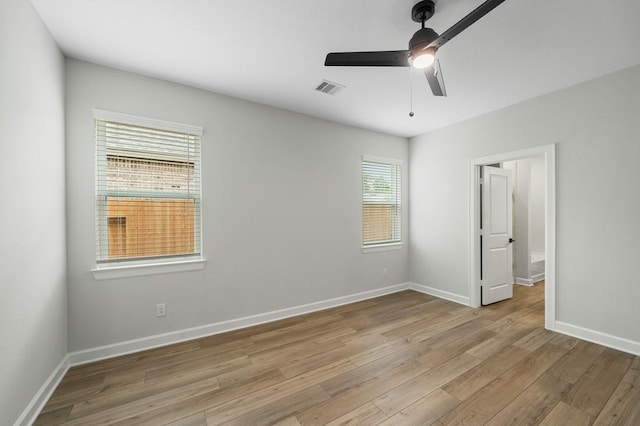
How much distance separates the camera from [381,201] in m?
4.45

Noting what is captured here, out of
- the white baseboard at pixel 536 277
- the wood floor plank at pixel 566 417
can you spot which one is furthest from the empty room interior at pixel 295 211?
the white baseboard at pixel 536 277

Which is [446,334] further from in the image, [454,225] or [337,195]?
[337,195]

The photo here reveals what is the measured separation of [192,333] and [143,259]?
95 cm

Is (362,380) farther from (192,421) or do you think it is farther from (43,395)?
(43,395)

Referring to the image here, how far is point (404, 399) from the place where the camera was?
1.91 meters

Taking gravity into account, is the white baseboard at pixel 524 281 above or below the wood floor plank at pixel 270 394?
above

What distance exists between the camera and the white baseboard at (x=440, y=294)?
3891 mm

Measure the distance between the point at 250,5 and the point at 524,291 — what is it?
220 inches

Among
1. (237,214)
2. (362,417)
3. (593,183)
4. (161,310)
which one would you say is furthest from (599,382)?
(161,310)

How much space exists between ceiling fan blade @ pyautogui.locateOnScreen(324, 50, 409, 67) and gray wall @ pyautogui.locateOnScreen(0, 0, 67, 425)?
1.86 m

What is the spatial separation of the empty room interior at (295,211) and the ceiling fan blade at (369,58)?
0.10 ft

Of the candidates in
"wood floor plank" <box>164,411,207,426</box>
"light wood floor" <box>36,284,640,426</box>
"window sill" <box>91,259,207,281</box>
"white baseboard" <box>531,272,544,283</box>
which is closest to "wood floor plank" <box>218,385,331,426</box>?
"light wood floor" <box>36,284,640,426</box>

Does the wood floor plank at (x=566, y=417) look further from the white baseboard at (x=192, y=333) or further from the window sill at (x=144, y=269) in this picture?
the window sill at (x=144, y=269)

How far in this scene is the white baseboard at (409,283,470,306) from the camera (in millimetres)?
3891
